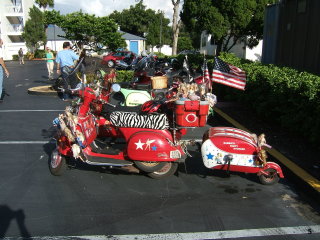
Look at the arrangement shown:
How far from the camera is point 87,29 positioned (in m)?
13.1

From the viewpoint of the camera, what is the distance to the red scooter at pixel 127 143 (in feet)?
15.2

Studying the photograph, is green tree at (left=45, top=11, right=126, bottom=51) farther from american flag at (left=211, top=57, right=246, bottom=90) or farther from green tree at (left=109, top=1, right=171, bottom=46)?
green tree at (left=109, top=1, right=171, bottom=46)

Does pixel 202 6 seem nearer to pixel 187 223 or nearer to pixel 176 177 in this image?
pixel 176 177

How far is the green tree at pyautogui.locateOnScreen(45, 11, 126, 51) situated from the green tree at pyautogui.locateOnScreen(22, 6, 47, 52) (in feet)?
126

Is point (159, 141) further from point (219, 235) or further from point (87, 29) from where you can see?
point (87, 29)

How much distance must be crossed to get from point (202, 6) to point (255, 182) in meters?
16.1

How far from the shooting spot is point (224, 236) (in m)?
3.51

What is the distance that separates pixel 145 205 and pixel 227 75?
2.83 meters

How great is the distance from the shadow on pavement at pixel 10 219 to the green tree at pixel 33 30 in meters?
48.7

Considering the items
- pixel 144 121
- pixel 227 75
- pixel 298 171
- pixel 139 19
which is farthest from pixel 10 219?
pixel 139 19

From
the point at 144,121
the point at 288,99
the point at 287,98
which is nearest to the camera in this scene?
the point at 144,121

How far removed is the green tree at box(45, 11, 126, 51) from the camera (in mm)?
12844

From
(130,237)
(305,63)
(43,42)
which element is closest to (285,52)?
(305,63)

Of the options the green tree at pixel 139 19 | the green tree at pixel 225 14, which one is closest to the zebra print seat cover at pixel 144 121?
the green tree at pixel 225 14
